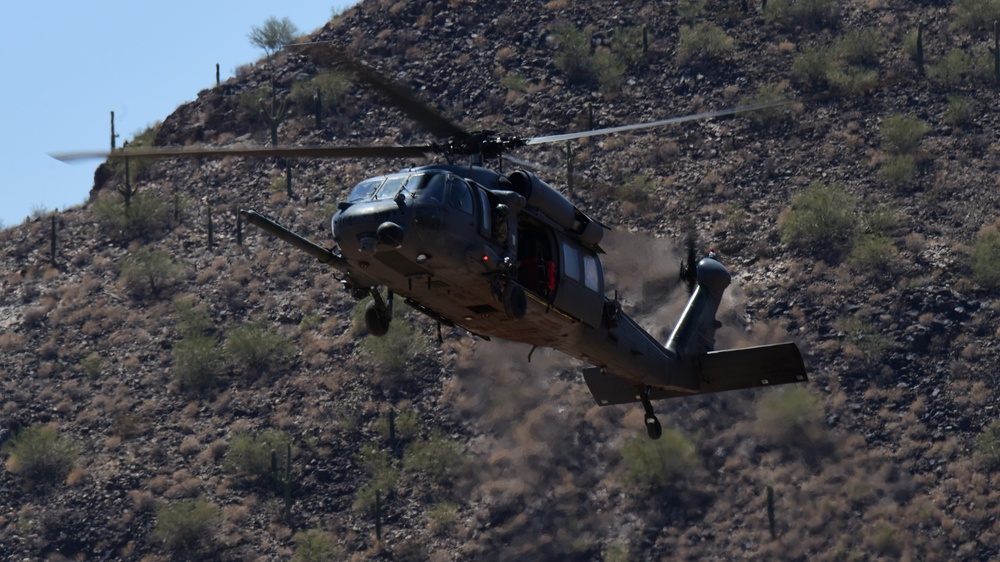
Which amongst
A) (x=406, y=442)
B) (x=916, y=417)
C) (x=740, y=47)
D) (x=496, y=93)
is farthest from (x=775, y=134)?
(x=406, y=442)

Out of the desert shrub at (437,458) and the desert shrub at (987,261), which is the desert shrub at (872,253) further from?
the desert shrub at (437,458)

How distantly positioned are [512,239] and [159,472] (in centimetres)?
2560

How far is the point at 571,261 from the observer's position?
2144cm

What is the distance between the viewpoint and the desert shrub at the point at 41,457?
142 feet

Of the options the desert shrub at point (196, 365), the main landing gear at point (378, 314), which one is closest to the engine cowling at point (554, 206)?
the main landing gear at point (378, 314)

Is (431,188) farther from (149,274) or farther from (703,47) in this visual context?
(703,47)

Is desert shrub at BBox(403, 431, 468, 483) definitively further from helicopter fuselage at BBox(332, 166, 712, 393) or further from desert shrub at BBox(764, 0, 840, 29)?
desert shrub at BBox(764, 0, 840, 29)

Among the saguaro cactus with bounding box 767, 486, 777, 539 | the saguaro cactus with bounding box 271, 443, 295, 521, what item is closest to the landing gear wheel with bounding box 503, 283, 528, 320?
the saguaro cactus with bounding box 767, 486, 777, 539

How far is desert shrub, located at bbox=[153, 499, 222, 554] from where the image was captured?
4044 cm

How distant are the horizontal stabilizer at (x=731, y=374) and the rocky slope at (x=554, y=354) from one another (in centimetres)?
352

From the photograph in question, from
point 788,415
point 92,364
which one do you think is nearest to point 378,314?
point 788,415

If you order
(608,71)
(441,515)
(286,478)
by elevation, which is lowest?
(441,515)

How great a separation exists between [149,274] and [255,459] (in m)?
11.0

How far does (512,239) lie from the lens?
794 inches
